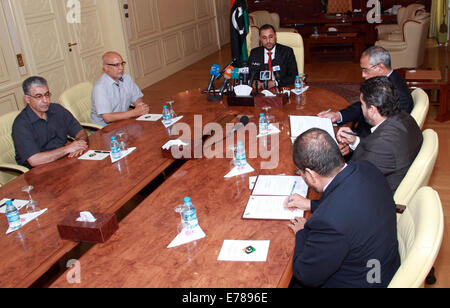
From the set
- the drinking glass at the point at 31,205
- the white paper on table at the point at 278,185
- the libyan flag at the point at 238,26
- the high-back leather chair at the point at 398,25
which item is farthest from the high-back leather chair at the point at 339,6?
the drinking glass at the point at 31,205

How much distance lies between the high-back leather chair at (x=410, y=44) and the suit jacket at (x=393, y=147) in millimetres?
5047

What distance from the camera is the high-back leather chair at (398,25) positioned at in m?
8.07

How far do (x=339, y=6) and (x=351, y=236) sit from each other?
29.9ft

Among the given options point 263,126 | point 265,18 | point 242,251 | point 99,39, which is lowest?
point 242,251

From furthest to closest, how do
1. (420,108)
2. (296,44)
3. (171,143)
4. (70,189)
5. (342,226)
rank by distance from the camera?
(296,44)
(171,143)
(420,108)
(70,189)
(342,226)

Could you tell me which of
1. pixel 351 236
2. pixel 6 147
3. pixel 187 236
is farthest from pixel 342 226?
pixel 6 147

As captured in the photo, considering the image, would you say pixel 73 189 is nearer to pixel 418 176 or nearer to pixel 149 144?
pixel 149 144

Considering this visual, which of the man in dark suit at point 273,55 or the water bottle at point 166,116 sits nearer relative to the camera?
the water bottle at point 166,116

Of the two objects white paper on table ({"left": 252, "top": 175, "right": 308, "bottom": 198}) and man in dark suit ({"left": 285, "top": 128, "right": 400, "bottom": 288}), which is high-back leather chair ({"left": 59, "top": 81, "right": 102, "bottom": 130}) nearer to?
white paper on table ({"left": 252, "top": 175, "right": 308, "bottom": 198})

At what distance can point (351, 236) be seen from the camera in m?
1.71

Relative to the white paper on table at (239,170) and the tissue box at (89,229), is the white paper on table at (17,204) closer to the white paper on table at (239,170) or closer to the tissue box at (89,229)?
the tissue box at (89,229)

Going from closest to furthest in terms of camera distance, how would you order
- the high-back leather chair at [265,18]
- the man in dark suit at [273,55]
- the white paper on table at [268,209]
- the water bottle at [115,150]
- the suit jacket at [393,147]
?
the white paper on table at [268,209] → the suit jacket at [393,147] → the water bottle at [115,150] → the man in dark suit at [273,55] → the high-back leather chair at [265,18]

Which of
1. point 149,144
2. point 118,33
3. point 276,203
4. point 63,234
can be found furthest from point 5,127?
point 118,33

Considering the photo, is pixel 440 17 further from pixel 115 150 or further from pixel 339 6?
pixel 115 150
